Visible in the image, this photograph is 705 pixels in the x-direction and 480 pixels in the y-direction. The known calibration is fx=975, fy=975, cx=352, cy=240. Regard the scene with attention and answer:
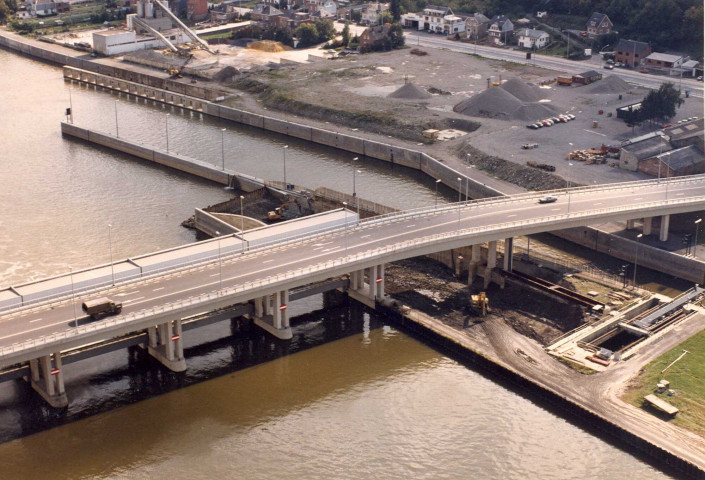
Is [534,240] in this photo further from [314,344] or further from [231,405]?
[231,405]

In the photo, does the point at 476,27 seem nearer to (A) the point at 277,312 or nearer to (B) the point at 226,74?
(B) the point at 226,74

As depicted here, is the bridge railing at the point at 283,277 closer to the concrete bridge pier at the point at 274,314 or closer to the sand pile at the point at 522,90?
the concrete bridge pier at the point at 274,314

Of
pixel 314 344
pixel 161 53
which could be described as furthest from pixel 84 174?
pixel 161 53

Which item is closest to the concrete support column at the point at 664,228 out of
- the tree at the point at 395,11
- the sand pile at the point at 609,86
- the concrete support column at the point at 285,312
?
the concrete support column at the point at 285,312

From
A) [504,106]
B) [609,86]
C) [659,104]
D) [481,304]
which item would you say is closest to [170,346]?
[481,304]

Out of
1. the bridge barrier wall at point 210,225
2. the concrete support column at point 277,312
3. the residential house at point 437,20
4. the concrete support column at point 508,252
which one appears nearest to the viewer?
the concrete support column at point 277,312
